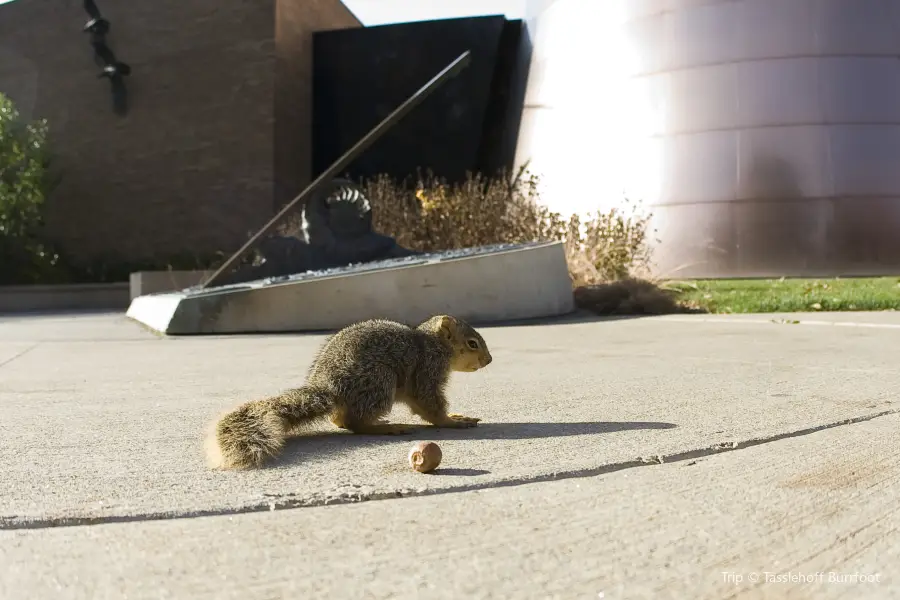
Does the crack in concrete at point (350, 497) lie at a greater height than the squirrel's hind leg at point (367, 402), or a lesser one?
lesser

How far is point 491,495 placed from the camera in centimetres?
228

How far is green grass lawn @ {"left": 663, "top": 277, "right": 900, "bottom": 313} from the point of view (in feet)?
33.1

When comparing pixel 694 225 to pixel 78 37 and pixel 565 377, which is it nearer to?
pixel 565 377

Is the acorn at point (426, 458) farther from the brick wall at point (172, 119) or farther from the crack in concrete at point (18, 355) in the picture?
the brick wall at point (172, 119)

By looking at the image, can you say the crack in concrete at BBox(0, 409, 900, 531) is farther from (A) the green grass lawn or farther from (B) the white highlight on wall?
(B) the white highlight on wall

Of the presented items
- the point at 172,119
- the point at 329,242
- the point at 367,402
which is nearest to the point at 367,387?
the point at 367,402

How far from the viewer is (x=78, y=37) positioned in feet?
73.7

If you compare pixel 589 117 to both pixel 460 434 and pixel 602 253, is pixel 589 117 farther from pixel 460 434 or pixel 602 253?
pixel 460 434

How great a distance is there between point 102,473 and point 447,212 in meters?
10.9

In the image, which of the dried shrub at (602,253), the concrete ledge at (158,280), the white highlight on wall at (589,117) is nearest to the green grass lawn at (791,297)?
the dried shrub at (602,253)

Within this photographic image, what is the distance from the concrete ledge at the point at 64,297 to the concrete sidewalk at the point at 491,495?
1532 cm

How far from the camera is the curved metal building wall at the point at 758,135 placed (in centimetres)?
1577

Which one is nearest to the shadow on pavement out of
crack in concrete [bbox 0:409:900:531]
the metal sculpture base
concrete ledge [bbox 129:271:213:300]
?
crack in concrete [bbox 0:409:900:531]

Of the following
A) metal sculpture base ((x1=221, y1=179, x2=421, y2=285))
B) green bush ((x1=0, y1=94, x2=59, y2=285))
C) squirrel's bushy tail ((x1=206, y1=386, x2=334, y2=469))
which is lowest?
squirrel's bushy tail ((x1=206, y1=386, x2=334, y2=469))
